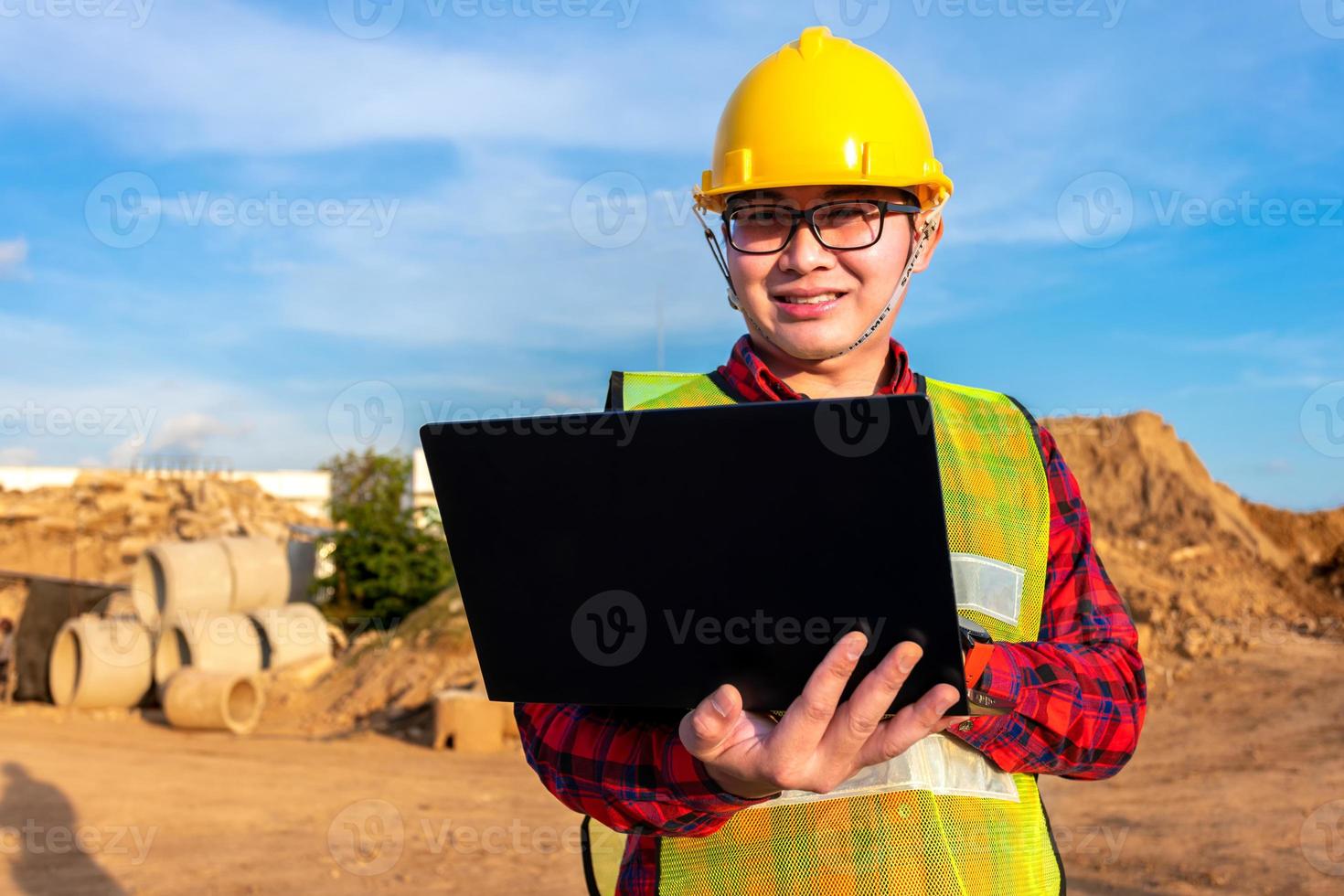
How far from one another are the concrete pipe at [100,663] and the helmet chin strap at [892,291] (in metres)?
11.8

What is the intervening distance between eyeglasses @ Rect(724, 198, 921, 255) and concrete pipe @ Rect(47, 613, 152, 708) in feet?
39.2

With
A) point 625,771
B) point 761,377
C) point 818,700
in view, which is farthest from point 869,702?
point 761,377

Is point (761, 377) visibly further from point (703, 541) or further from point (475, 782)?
point (475, 782)

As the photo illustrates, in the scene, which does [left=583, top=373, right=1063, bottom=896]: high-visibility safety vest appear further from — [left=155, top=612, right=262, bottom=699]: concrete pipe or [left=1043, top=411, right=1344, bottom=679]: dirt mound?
[left=155, top=612, right=262, bottom=699]: concrete pipe

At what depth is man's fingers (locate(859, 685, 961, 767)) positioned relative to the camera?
4.45 feet

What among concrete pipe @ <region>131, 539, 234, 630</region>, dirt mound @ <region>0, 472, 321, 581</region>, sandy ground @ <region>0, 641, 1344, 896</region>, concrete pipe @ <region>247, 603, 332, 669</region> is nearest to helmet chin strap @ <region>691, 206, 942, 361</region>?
sandy ground @ <region>0, 641, 1344, 896</region>

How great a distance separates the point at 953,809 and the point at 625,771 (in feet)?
1.72

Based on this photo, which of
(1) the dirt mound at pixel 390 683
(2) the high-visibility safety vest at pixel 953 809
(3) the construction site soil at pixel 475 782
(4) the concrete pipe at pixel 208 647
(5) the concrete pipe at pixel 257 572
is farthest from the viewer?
(5) the concrete pipe at pixel 257 572

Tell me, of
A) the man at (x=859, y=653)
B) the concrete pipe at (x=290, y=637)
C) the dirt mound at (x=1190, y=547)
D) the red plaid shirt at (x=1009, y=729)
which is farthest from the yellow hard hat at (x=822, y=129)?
the concrete pipe at (x=290, y=637)

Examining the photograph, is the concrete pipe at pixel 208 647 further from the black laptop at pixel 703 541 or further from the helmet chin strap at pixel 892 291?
the black laptop at pixel 703 541

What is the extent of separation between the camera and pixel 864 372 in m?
2.17

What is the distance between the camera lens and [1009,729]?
5.71ft

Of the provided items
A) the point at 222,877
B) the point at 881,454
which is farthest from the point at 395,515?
the point at 881,454

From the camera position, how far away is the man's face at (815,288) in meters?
2.04
